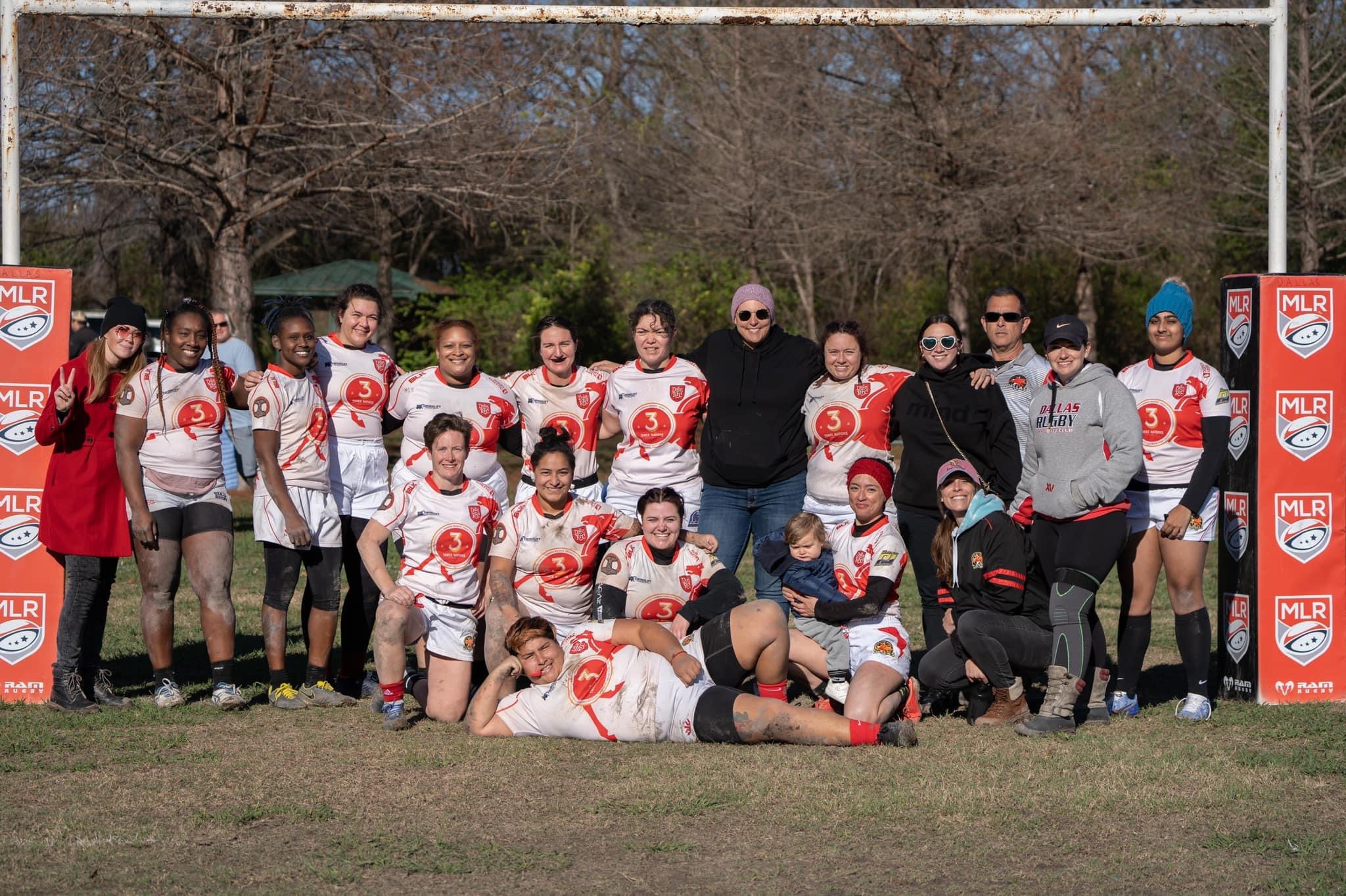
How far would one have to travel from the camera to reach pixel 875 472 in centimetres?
641

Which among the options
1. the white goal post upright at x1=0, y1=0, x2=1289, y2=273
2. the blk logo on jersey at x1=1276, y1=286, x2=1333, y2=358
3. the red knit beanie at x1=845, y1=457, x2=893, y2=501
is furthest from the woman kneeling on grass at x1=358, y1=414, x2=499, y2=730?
the blk logo on jersey at x1=1276, y1=286, x2=1333, y2=358

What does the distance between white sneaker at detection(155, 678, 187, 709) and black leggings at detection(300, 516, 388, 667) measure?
640mm

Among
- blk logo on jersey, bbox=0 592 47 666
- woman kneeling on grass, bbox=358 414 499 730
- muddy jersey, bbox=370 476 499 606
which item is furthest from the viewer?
blk logo on jersey, bbox=0 592 47 666

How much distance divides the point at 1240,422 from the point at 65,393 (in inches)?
218

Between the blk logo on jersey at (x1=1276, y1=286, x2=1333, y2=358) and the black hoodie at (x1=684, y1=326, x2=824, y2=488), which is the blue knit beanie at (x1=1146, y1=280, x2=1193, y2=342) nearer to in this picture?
the blk logo on jersey at (x1=1276, y1=286, x2=1333, y2=358)

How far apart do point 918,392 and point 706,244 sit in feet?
58.3

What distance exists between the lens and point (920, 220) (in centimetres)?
2103

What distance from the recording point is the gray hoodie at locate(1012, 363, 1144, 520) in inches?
240

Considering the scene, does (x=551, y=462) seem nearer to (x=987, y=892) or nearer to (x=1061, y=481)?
(x=1061, y=481)

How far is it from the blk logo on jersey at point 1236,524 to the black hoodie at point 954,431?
1.20m

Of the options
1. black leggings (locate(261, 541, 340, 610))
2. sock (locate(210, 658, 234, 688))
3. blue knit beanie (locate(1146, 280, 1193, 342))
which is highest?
blue knit beanie (locate(1146, 280, 1193, 342))

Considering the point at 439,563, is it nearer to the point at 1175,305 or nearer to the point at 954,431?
the point at 954,431

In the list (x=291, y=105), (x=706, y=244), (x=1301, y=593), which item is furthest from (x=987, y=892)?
(x=706, y=244)

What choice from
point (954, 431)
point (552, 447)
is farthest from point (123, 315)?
point (954, 431)
